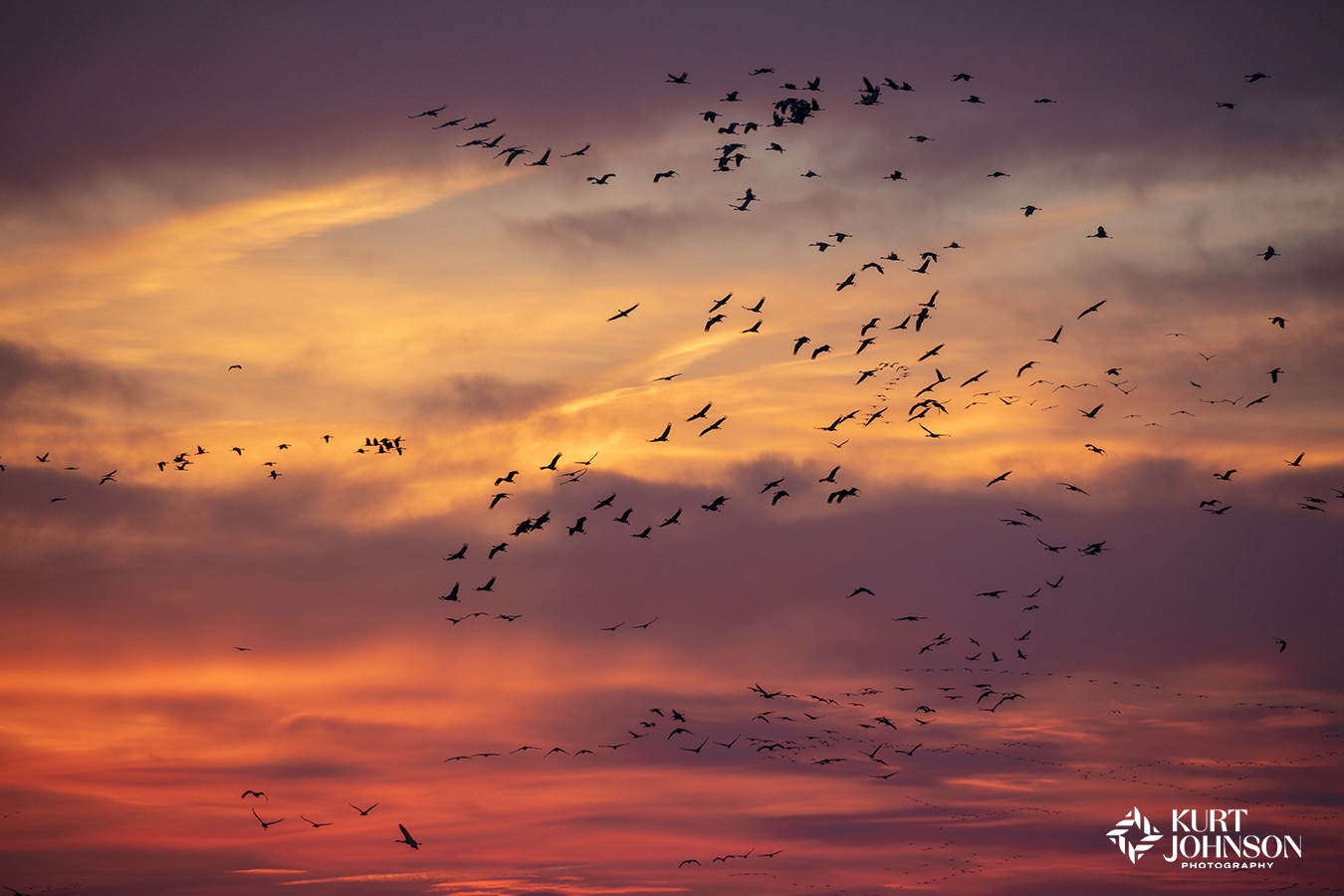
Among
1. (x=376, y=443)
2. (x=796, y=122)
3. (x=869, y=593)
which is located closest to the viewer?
(x=796, y=122)

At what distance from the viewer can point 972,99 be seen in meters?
88.6

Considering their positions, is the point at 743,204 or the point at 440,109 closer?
the point at 440,109

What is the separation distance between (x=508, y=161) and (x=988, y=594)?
144 ft

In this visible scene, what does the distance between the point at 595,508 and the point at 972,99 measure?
109 feet

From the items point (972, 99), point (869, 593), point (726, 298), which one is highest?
point (972, 99)

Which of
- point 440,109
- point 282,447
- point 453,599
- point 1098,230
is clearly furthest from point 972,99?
point 282,447

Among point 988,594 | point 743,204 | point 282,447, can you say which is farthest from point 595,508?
point 282,447

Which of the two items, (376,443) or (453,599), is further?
(376,443)

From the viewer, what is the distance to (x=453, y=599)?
90.6m

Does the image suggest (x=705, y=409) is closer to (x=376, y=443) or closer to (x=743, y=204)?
(x=743, y=204)

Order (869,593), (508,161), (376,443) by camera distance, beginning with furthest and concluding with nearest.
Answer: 1. (376,443)
2. (869,593)
3. (508,161)

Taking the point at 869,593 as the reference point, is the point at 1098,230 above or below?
Result: above

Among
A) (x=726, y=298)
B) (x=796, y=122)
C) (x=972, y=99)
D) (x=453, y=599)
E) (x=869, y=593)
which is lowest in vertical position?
(x=453, y=599)

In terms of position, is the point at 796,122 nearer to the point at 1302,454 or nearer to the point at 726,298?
the point at 726,298
